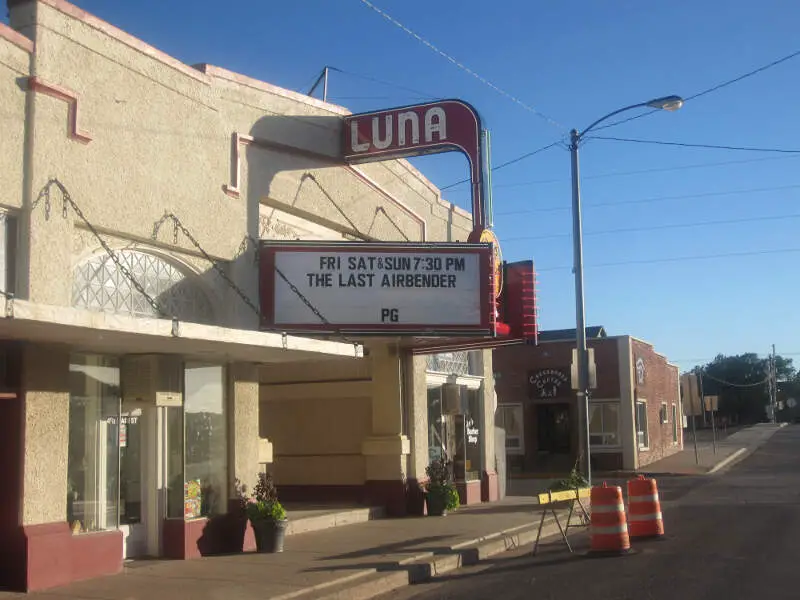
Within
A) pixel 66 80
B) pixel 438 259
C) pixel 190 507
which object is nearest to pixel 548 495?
pixel 438 259

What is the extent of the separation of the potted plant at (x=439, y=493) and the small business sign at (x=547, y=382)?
56.5 ft

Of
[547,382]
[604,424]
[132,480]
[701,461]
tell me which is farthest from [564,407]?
[132,480]

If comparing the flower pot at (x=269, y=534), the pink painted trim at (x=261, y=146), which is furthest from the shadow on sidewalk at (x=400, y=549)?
the pink painted trim at (x=261, y=146)

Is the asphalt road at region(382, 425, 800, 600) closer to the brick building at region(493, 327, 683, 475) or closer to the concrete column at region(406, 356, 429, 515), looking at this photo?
the concrete column at region(406, 356, 429, 515)

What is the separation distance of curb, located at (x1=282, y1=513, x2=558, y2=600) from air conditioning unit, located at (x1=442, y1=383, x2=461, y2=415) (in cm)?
495

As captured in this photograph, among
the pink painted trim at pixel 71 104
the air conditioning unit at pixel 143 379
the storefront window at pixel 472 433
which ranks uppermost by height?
the pink painted trim at pixel 71 104

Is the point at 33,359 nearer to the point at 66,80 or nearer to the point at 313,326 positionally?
the point at 66,80

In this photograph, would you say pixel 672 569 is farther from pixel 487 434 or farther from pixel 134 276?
pixel 487 434

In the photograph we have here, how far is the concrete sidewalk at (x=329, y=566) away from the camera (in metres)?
9.62

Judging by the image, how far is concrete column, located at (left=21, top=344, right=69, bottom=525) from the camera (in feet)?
31.9

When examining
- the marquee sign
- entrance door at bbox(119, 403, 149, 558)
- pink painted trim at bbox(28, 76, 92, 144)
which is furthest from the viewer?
the marquee sign

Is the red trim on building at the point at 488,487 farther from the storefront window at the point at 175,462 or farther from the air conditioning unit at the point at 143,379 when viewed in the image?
the air conditioning unit at the point at 143,379

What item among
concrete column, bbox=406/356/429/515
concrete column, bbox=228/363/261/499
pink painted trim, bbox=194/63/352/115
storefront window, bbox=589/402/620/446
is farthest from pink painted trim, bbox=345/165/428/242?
storefront window, bbox=589/402/620/446

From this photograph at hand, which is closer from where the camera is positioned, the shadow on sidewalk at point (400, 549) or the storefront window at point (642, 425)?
the shadow on sidewalk at point (400, 549)
